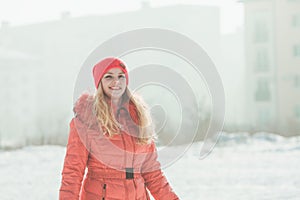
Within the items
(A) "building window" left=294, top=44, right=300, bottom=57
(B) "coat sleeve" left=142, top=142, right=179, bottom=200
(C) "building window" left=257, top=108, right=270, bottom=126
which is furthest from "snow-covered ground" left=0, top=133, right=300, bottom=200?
(A) "building window" left=294, top=44, right=300, bottom=57

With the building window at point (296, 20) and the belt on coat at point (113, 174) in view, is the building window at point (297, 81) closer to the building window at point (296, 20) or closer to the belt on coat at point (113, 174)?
the building window at point (296, 20)

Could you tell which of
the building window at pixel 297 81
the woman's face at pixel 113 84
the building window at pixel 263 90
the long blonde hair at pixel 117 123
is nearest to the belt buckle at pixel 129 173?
the long blonde hair at pixel 117 123

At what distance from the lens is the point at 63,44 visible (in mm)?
41531

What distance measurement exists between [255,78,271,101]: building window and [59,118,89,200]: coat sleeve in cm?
2520

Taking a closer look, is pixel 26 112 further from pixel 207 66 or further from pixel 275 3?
pixel 207 66

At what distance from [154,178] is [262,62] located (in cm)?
2542

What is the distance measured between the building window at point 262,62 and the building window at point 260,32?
64 cm

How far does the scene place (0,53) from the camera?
37000mm

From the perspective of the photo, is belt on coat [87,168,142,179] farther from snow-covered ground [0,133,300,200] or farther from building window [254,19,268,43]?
building window [254,19,268,43]

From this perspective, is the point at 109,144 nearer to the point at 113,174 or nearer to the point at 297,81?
the point at 113,174

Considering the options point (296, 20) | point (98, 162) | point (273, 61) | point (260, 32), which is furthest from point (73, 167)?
point (260, 32)

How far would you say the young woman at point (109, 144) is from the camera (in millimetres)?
2145

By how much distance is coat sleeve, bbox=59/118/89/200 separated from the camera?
2.09 meters

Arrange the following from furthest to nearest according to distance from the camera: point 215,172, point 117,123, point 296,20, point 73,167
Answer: point 296,20 < point 215,172 < point 117,123 < point 73,167
